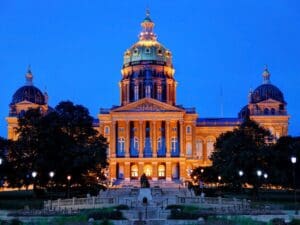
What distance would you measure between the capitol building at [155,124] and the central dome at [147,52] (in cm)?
74

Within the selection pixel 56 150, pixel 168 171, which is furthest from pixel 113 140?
pixel 56 150

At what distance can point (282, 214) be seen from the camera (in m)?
55.2

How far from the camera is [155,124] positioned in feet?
454

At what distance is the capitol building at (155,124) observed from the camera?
137 metres

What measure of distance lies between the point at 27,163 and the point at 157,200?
67.9ft

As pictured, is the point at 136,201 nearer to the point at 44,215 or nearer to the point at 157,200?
the point at 157,200

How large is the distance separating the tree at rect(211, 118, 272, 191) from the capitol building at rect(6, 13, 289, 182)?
41.1 meters

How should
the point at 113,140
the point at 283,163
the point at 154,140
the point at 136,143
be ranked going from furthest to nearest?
the point at 136,143 < the point at 113,140 < the point at 154,140 < the point at 283,163

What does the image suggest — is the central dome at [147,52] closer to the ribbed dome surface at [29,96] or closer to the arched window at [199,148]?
the ribbed dome surface at [29,96]

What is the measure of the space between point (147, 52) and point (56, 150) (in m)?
72.1

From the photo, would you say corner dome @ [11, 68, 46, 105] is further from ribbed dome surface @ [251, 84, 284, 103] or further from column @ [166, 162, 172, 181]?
ribbed dome surface @ [251, 84, 284, 103]

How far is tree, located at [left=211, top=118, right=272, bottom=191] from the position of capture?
292 feet

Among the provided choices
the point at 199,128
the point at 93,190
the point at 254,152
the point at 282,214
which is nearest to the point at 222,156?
the point at 254,152

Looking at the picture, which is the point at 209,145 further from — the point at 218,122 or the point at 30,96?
the point at 30,96
